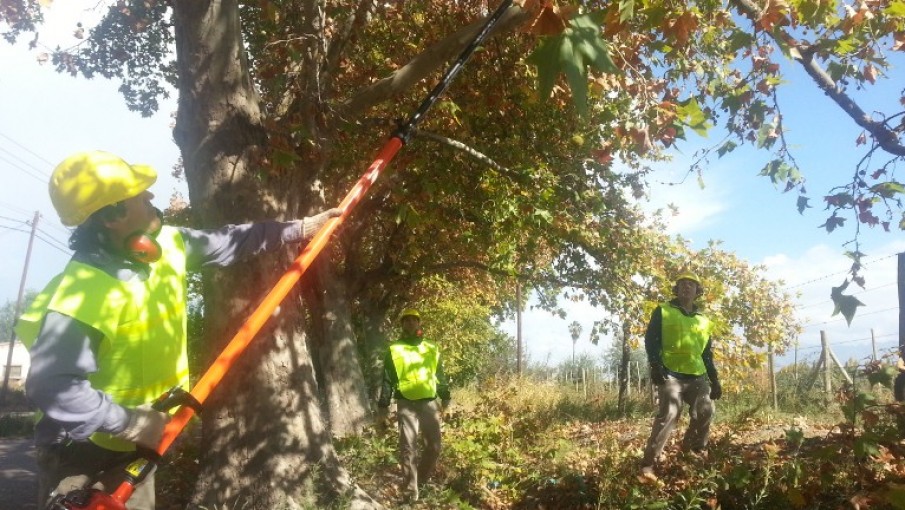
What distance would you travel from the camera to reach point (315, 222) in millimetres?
3682

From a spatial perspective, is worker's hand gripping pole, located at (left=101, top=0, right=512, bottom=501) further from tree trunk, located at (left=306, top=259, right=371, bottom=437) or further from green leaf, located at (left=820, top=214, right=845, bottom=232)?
tree trunk, located at (left=306, top=259, right=371, bottom=437)

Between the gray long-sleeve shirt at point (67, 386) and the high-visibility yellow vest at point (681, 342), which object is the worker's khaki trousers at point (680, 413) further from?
the gray long-sleeve shirt at point (67, 386)

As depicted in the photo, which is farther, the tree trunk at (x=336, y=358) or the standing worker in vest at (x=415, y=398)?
the tree trunk at (x=336, y=358)

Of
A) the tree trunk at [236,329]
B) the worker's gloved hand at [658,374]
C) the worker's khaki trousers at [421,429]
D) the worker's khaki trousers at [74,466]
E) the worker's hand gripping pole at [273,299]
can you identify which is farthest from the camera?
the worker's khaki trousers at [421,429]

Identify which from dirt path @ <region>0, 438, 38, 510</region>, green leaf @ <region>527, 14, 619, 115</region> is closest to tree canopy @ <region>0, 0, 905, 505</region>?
green leaf @ <region>527, 14, 619, 115</region>

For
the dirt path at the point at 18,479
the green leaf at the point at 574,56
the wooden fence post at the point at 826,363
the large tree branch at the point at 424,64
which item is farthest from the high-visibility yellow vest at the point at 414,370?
the wooden fence post at the point at 826,363

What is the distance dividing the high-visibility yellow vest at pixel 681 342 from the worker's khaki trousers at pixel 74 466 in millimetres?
5501

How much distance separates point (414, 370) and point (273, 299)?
3889 mm

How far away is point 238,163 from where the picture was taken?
190 inches

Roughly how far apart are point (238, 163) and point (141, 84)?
8.30 meters

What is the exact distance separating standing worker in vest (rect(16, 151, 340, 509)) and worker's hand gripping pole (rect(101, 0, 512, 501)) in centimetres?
11

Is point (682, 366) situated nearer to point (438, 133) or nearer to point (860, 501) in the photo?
→ point (860, 501)

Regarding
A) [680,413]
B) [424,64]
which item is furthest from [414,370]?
[424,64]

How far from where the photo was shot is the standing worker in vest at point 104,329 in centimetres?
202
